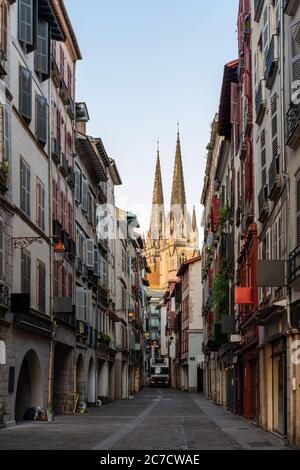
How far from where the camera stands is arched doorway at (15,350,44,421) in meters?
35.0

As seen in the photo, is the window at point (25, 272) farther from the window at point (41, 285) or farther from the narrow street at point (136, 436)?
the narrow street at point (136, 436)

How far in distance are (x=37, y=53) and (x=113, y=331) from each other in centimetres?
3823

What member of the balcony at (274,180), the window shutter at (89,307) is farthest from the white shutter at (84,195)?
the balcony at (274,180)

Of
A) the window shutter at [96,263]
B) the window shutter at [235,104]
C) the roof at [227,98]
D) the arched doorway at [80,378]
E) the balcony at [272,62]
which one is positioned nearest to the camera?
the balcony at [272,62]

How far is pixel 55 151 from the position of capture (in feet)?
128

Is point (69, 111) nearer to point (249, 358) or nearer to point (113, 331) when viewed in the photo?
point (249, 358)

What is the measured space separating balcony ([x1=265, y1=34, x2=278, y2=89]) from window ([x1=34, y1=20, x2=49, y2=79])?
10.8 meters

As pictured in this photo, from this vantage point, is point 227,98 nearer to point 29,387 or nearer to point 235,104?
point 235,104

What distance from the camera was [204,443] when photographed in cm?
2408

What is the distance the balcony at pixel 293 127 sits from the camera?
20844mm

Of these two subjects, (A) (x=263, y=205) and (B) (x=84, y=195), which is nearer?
(A) (x=263, y=205)

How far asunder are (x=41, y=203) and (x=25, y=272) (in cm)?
449

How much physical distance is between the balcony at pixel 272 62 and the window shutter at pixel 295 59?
2.96 m

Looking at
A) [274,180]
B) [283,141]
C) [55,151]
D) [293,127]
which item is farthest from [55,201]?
[293,127]
